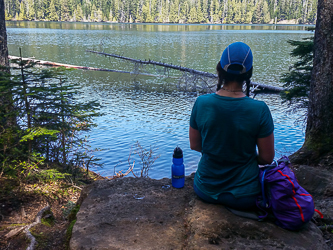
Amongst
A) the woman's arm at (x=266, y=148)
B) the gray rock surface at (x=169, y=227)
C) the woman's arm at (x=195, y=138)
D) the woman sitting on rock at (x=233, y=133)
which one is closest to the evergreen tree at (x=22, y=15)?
the gray rock surface at (x=169, y=227)

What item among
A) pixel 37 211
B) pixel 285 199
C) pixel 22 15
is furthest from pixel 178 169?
pixel 22 15

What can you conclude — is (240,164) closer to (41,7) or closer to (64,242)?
(64,242)

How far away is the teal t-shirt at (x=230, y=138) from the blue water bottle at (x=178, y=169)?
65 cm

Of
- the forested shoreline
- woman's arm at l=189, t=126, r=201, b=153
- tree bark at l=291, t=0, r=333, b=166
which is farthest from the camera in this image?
the forested shoreline

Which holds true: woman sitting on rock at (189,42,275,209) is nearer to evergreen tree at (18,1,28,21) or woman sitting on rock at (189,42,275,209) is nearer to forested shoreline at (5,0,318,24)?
forested shoreline at (5,0,318,24)

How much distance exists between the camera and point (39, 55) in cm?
3369

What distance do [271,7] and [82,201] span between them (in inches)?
6387

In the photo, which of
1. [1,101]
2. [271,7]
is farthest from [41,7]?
[1,101]

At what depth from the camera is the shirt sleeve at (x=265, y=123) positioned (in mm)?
2816

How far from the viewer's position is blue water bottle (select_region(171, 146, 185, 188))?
3881 millimetres

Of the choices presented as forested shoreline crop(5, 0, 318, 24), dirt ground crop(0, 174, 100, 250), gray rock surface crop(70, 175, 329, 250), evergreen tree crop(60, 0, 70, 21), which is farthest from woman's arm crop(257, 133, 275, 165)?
evergreen tree crop(60, 0, 70, 21)

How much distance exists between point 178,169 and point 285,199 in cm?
139

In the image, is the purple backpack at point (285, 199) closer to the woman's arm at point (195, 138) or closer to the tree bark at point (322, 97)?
the woman's arm at point (195, 138)

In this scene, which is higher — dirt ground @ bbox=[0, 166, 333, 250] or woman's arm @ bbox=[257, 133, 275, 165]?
woman's arm @ bbox=[257, 133, 275, 165]
